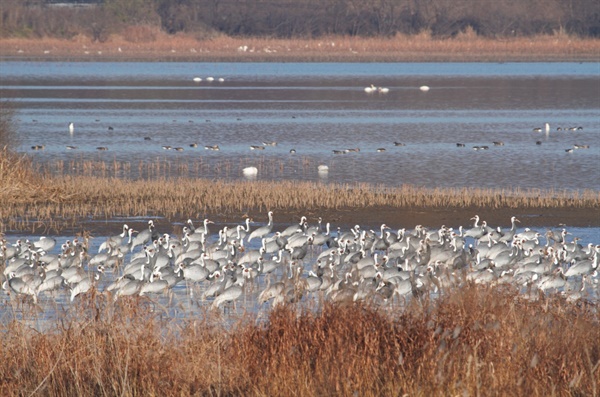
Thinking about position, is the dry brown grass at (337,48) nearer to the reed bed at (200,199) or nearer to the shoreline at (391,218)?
the reed bed at (200,199)

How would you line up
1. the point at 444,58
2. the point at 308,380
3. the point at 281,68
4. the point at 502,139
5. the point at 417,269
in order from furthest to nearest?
the point at 444,58, the point at 281,68, the point at 502,139, the point at 417,269, the point at 308,380

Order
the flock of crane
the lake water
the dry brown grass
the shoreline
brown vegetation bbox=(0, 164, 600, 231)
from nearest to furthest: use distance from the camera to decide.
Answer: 1. the flock of crane
2. the shoreline
3. brown vegetation bbox=(0, 164, 600, 231)
4. the lake water
5. the dry brown grass

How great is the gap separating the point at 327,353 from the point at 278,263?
6180mm

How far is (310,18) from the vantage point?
100m

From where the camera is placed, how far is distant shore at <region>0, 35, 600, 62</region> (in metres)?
91.8

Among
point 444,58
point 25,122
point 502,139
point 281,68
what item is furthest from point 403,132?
point 444,58

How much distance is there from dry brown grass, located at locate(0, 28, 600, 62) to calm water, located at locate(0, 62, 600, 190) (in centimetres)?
1013

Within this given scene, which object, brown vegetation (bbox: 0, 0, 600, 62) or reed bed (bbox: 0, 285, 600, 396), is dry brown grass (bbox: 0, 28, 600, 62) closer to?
brown vegetation (bbox: 0, 0, 600, 62)

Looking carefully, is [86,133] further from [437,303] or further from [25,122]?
[437,303]

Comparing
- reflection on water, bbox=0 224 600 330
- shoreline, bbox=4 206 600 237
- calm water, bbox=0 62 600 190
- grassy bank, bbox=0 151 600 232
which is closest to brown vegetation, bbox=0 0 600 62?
calm water, bbox=0 62 600 190

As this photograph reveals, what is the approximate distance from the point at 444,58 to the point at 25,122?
188ft

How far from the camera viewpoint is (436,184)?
81.6ft

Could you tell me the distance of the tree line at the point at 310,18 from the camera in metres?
94.2

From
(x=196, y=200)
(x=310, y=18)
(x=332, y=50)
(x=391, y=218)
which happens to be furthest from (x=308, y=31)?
(x=391, y=218)
